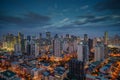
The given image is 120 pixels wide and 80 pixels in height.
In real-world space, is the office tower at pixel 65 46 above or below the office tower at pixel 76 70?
above

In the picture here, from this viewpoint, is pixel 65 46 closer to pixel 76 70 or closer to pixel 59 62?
pixel 59 62

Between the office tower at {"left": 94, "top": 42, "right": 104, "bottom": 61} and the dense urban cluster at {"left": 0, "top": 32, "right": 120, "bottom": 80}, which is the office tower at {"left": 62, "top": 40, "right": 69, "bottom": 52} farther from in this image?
the office tower at {"left": 94, "top": 42, "right": 104, "bottom": 61}

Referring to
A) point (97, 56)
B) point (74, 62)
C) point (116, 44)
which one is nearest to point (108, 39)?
point (116, 44)

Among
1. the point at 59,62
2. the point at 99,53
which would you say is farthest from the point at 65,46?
the point at 99,53

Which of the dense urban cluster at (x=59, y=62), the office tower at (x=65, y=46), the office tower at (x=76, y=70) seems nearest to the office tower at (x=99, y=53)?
the dense urban cluster at (x=59, y=62)

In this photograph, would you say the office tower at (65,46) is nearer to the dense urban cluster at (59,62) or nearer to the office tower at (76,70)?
the dense urban cluster at (59,62)

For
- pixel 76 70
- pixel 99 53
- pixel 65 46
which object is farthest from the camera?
pixel 65 46

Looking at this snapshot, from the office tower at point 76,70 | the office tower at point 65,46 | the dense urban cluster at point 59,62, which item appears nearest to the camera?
the office tower at point 76,70
